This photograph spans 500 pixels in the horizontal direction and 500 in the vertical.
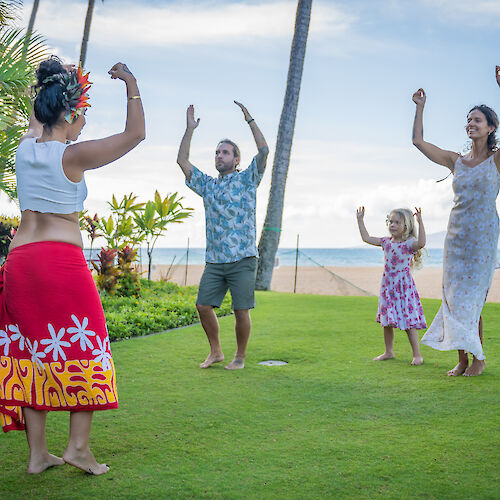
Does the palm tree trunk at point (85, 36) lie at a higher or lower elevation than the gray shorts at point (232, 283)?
higher

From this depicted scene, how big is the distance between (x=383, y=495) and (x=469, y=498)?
34 cm

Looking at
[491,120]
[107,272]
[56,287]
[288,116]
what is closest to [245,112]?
[491,120]

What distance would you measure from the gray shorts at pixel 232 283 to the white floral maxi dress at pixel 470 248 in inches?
62.5

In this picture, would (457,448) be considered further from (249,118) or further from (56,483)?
(249,118)

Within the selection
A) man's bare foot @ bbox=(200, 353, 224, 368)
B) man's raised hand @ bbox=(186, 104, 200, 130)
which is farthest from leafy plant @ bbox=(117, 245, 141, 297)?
man's raised hand @ bbox=(186, 104, 200, 130)

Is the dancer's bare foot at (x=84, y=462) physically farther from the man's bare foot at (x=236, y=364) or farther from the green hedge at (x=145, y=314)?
the green hedge at (x=145, y=314)

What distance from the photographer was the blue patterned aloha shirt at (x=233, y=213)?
516cm

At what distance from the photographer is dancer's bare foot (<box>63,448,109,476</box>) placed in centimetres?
278

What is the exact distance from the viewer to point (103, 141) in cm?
273

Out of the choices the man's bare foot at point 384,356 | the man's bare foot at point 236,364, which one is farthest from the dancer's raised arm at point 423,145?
the man's bare foot at point 236,364

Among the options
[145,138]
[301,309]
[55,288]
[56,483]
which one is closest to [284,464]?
[56,483]

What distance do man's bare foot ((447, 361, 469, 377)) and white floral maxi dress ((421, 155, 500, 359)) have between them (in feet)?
0.59

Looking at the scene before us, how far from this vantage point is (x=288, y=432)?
11.5ft

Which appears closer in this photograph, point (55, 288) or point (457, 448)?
point (55, 288)
